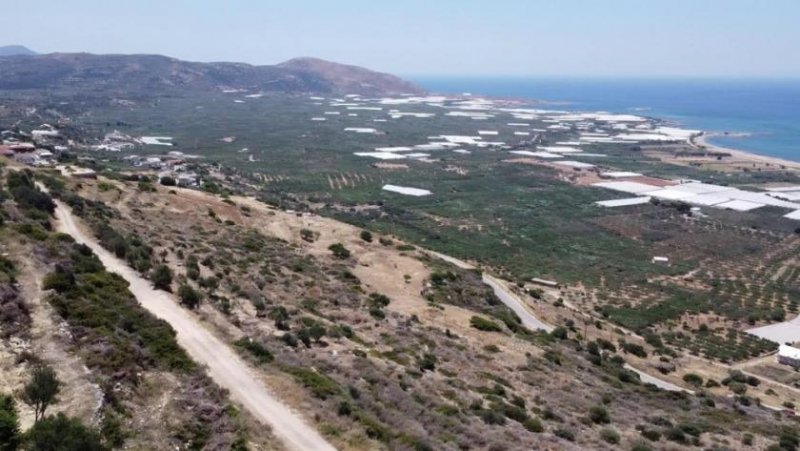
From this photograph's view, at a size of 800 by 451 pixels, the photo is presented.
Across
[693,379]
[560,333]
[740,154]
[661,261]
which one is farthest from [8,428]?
[740,154]

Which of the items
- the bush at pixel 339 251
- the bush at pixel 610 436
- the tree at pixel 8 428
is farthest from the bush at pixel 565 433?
the bush at pixel 339 251

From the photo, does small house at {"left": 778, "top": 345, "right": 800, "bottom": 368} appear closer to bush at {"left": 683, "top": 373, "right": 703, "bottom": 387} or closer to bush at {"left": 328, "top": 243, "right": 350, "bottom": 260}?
bush at {"left": 683, "top": 373, "right": 703, "bottom": 387}

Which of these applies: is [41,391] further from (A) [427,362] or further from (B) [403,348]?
(B) [403,348]

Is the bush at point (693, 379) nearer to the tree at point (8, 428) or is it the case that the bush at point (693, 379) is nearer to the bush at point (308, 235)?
the bush at point (308, 235)

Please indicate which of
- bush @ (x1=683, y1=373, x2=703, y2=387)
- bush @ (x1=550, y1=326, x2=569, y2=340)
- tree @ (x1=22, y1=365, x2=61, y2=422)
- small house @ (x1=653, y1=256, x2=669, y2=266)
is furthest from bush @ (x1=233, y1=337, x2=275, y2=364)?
small house @ (x1=653, y1=256, x2=669, y2=266)

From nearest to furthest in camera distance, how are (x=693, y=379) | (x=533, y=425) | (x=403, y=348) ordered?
(x=533, y=425) < (x=403, y=348) < (x=693, y=379)

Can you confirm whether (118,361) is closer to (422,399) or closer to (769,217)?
(422,399)
